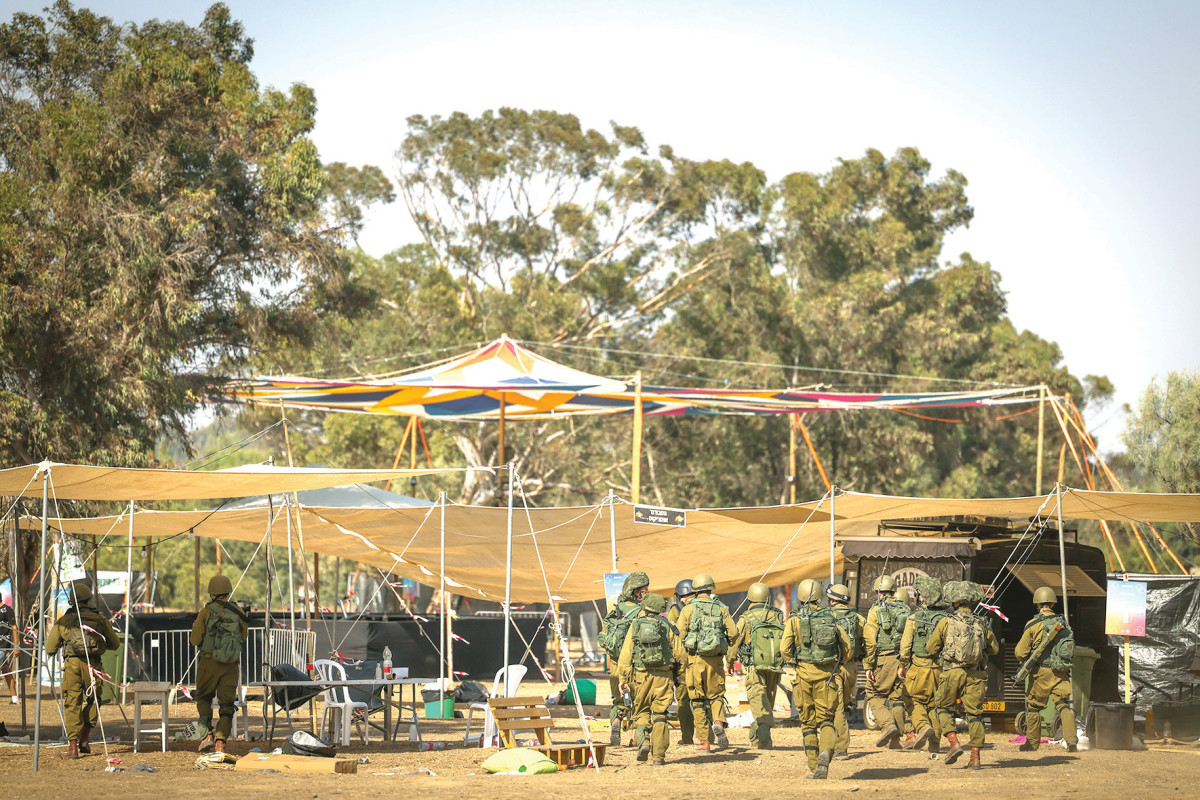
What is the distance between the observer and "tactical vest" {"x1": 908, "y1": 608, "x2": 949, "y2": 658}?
36.5ft

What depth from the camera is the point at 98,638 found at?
11.1 metres

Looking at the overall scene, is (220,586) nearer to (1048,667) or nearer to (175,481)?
(175,481)

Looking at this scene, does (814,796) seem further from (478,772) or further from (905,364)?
(905,364)

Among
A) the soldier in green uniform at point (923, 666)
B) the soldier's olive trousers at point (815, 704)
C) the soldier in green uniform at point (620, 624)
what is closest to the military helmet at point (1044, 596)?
the soldier in green uniform at point (923, 666)

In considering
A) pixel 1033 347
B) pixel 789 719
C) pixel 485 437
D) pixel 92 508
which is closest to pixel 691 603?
pixel 789 719

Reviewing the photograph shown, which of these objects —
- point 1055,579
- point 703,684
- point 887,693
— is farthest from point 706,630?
point 1055,579

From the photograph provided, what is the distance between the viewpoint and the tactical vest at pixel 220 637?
36.0 ft

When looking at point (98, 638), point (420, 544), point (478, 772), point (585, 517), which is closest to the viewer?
point (478, 772)

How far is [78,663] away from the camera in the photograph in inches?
425

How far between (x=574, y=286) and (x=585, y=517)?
25909mm

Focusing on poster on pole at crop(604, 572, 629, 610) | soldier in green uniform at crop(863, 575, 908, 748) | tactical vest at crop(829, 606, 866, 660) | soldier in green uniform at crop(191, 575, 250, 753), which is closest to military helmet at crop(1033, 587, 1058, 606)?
soldier in green uniform at crop(863, 575, 908, 748)

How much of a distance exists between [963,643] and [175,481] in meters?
6.90

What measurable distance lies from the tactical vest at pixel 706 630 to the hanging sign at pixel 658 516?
1.39 metres

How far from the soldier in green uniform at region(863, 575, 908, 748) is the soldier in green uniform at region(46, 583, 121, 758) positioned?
6969 mm
